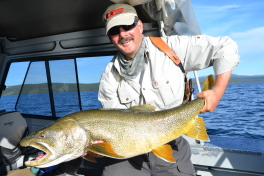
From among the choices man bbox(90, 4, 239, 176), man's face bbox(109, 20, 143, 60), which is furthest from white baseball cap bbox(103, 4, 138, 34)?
man's face bbox(109, 20, 143, 60)

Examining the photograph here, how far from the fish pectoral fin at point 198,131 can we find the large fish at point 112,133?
0.33 ft

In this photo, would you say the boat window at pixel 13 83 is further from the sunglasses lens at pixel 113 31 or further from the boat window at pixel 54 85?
the sunglasses lens at pixel 113 31

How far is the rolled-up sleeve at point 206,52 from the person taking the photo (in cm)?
304

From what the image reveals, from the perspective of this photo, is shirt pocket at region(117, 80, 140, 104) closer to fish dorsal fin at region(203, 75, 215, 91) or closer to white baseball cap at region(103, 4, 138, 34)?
white baseball cap at region(103, 4, 138, 34)

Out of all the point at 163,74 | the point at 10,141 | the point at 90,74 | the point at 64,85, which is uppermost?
the point at 90,74

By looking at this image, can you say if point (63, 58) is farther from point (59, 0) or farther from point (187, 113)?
point (187, 113)

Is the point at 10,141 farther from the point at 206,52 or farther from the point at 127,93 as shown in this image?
the point at 206,52

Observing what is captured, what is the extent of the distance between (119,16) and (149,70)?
2.84 ft

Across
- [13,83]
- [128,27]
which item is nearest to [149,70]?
[128,27]

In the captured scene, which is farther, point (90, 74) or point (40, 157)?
point (90, 74)

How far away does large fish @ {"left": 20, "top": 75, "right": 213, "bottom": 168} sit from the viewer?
8.46 feet

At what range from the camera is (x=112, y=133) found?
2.68 meters

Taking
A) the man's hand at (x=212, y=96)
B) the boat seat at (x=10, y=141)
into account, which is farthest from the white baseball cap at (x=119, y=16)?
the boat seat at (x=10, y=141)

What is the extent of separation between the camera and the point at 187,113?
284cm
